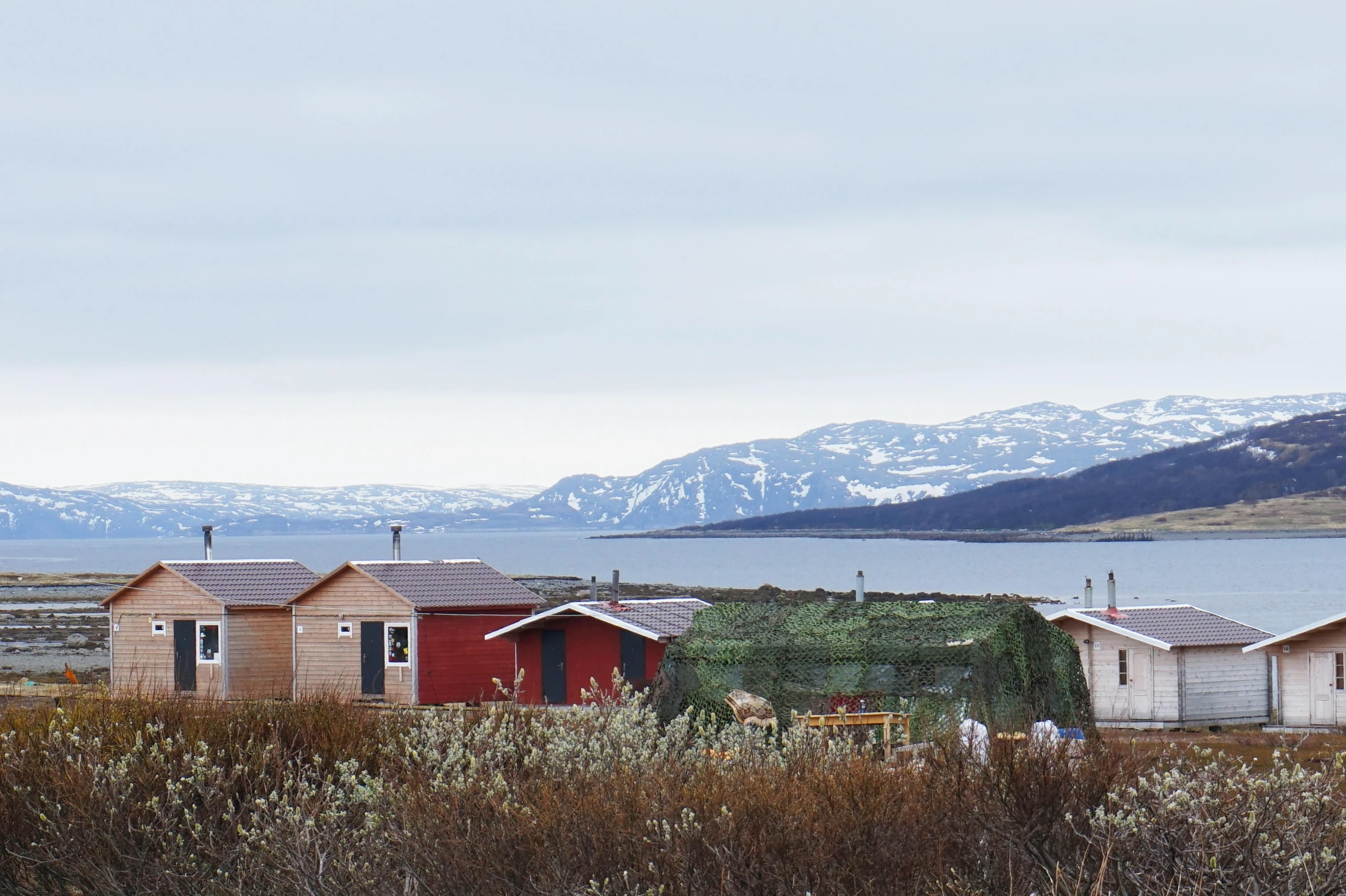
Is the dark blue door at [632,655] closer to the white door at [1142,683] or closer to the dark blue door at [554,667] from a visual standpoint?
the dark blue door at [554,667]

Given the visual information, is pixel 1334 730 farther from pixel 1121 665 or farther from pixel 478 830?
pixel 478 830

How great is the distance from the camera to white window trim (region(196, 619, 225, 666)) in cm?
3572

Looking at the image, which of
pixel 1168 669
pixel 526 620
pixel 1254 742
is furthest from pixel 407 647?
pixel 1254 742

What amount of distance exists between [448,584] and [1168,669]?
16088 mm

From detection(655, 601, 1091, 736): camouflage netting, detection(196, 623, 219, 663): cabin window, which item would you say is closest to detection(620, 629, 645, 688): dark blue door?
detection(196, 623, 219, 663): cabin window

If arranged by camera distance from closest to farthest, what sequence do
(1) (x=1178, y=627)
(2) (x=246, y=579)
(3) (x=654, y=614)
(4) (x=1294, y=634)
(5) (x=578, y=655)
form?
(3) (x=654, y=614) < (5) (x=578, y=655) < (4) (x=1294, y=634) < (1) (x=1178, y=627) < (2) (x=246, y=579)

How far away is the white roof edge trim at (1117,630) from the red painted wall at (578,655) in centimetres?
995

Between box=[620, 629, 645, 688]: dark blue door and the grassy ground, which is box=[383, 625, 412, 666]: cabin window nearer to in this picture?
box=[620, 629, 645, 688]: dark blue door

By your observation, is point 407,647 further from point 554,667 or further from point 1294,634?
point 1294,634

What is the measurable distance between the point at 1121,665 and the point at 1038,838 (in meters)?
28.6

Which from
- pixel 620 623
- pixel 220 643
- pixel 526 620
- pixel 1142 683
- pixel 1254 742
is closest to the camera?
pixel 1254 742

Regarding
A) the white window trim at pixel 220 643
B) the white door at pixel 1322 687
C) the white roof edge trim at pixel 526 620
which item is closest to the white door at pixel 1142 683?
the white door at pixel 1322 687

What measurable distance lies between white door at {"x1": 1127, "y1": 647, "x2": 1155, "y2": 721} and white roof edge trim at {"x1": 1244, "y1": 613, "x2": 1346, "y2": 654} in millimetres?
2048

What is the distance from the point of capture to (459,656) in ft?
113
